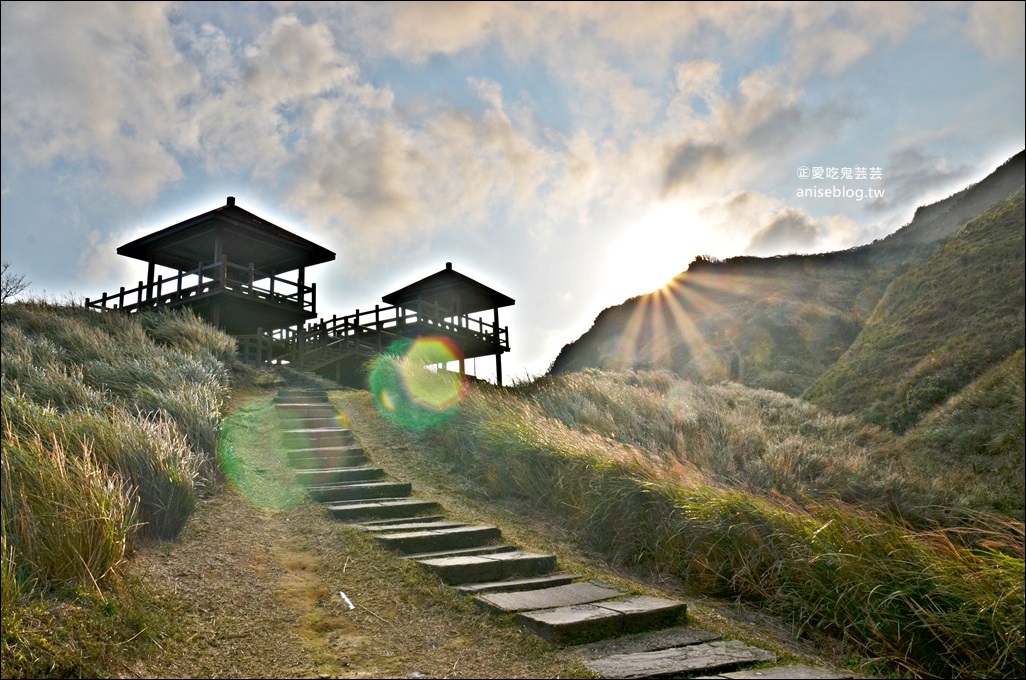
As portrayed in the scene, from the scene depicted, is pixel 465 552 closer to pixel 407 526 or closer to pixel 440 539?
pixel 440 539

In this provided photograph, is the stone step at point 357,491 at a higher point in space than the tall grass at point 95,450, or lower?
lower

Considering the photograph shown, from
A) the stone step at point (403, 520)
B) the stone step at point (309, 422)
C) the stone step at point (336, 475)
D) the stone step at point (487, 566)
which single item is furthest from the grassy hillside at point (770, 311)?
the stone step at point (487, 566)

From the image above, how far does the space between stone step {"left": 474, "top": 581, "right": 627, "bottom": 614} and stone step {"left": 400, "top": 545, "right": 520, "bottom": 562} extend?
957 mm

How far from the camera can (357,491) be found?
785 cm

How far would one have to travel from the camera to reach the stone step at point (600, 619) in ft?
13.8

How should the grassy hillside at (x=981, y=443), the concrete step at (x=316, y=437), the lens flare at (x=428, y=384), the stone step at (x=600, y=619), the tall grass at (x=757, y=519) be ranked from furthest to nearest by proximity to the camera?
the lens flare at (x=428, y=384) < the grassy hillside at (x=981, y=443) < the concrete step at (x=316, y=437) < the tall grass at (x=757, y=519) < the stone step at (x=600, y=619)

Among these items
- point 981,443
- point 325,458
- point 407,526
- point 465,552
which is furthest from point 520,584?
point 981,443

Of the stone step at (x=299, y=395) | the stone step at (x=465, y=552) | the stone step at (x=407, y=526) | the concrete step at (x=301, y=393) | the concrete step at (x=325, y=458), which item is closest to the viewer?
the stone step at (x=465, y=552)

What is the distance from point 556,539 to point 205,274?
18842 mm

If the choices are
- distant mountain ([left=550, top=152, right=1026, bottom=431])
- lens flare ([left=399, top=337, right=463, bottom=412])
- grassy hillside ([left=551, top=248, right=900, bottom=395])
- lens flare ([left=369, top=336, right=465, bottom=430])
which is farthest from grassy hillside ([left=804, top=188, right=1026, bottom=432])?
lens flare ([left=369, top=336, right=465, bottom=430])

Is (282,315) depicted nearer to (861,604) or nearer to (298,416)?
(298,416)

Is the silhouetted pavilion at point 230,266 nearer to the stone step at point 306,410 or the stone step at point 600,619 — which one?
the stone step at point 306,410

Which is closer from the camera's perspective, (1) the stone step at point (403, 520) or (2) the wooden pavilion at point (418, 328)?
(1) the stone step at point (403, 520)

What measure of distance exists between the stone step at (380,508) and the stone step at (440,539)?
0.81m
